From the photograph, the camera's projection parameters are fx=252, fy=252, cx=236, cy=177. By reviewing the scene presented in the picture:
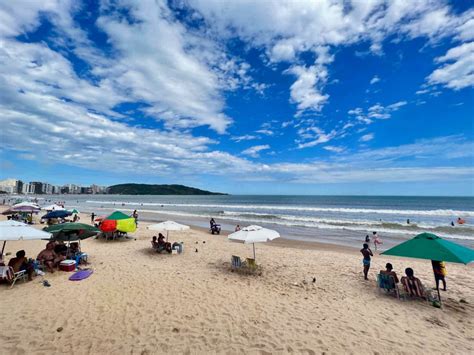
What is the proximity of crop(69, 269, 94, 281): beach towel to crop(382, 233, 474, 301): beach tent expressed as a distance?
9132 millimetres

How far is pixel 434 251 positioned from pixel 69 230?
488 inches

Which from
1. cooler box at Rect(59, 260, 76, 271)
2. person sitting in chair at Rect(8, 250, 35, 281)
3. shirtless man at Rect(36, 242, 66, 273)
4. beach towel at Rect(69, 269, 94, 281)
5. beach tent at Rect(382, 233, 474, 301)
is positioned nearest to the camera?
beach tent at Rect(382, 233, 474, 301)

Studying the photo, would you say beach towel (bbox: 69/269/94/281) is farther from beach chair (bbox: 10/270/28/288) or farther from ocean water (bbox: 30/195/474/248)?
ocean water (bbox: 30/195/474/248)

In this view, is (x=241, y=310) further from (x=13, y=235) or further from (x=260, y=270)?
(x=13, y=235)

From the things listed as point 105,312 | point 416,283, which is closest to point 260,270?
point 416,283

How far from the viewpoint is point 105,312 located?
232 inches

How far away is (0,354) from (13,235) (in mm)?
3777

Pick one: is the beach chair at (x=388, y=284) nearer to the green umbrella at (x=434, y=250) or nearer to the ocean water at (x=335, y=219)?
the green umbrella at (x=434, y=250)

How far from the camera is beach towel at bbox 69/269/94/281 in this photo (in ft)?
26.2

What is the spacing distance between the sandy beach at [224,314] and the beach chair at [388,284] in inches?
11.6

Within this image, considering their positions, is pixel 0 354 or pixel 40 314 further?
pixel 40 314

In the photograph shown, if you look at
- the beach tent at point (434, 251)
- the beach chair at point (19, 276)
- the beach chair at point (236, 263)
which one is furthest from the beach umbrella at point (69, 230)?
the beach tent at point (434, 251)

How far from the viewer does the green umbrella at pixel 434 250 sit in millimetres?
6252

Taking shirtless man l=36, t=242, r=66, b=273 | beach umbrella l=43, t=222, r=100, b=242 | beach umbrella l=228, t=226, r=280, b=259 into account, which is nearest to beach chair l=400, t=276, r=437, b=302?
beach umbrella l=228, t=226, r=280, b=259
